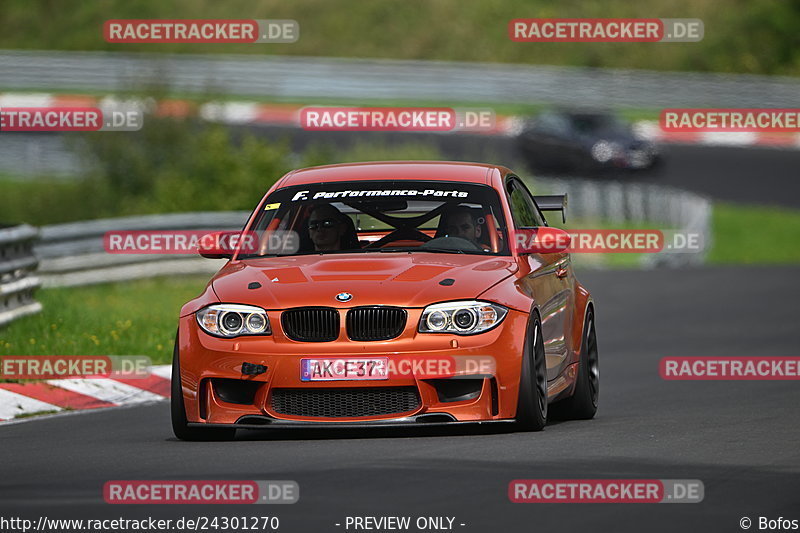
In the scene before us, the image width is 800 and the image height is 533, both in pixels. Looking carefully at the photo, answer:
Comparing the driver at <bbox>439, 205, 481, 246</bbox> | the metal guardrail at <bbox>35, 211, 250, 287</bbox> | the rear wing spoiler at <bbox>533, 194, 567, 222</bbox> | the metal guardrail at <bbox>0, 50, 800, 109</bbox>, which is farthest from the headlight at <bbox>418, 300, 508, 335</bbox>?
the metal guardrail at <bbox>0, 50, 800, 109</bbox>

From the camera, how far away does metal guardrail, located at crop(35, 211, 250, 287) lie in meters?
20.8

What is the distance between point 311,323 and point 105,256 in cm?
1226

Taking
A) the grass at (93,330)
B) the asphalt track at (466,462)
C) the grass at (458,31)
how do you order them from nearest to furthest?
the asphalt track at (466,462), the grass at (93,330), the grass at (458,31)

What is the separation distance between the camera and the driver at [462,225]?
10586 mm

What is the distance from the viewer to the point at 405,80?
44219 millimetres

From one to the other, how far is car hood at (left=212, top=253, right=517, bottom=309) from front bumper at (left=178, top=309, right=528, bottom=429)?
14 cm

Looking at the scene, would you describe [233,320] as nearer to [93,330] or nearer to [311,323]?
[311,323]

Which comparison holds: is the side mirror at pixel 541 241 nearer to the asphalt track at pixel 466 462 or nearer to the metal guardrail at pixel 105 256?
the asphalt track at pixel 466 462

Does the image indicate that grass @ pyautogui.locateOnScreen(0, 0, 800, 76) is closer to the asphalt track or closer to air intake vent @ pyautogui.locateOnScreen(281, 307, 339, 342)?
the asphalt track

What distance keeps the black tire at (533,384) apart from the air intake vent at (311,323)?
102cm

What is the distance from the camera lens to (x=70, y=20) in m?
55.8

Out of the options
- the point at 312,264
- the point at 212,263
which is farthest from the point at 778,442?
the point at 212,263

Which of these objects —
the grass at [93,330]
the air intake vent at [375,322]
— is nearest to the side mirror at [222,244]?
the air intake vent at [375,322]

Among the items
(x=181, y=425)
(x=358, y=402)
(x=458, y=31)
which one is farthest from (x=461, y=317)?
(x=458, y=31)
